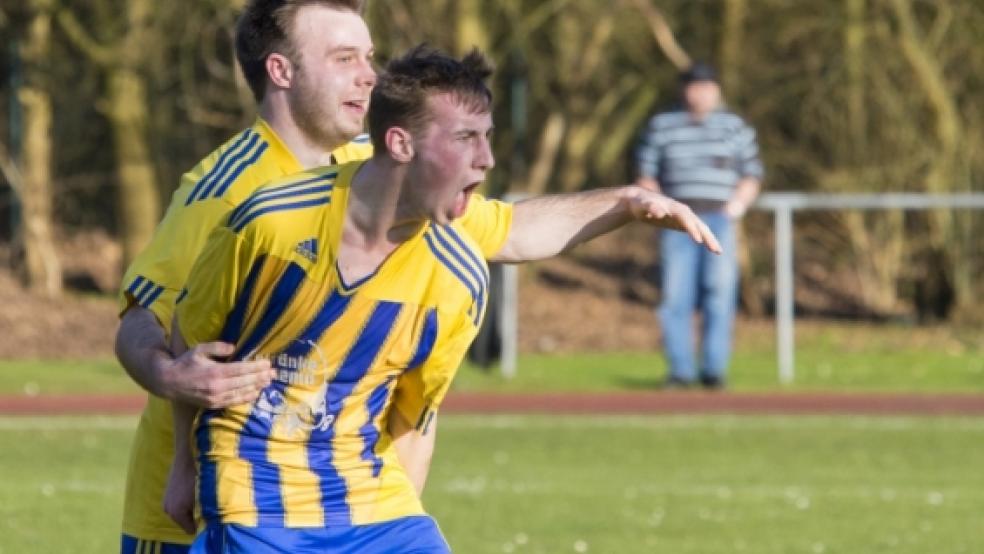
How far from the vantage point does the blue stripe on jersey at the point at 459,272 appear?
4512mm

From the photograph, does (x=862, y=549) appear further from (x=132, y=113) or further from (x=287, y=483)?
(x=132, y=113)

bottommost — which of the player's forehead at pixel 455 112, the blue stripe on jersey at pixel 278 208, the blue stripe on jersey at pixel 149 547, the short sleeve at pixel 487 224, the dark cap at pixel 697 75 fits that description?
the blue stripe on jersey at pixel 149 547

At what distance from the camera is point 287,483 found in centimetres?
450

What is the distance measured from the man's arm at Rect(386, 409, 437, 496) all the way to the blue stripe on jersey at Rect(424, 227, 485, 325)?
32 cm

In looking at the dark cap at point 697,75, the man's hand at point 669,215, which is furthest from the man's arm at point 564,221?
the dark cap at point 697,75

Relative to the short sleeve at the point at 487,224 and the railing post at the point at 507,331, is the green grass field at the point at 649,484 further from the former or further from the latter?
the short sleeve at the point at 487,224

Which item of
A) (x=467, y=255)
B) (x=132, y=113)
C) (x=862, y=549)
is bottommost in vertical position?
(x=862, y=549)

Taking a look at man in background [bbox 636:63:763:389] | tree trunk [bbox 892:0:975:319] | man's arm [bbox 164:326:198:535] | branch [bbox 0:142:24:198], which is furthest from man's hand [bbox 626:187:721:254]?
branch [bbox 0:142:24:198]

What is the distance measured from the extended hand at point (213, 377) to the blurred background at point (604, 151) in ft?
35.7

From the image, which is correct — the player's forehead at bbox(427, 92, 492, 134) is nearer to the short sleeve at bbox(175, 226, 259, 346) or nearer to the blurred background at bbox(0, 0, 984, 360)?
the short sleeve at bbox(175, 226, 259, 346)

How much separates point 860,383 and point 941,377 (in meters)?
0.83

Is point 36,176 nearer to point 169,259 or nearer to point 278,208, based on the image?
point 169,259

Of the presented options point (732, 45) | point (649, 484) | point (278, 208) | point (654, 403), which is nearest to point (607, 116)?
point (732, 45)

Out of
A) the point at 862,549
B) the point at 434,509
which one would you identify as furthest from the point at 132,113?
the point at 862,549
